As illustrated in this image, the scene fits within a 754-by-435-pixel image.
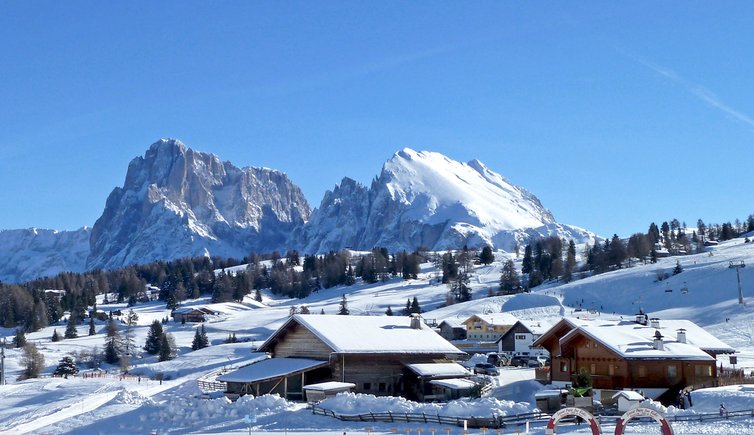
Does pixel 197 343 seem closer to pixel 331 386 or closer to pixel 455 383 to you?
pixel 455 383

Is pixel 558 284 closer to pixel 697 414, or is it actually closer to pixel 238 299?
pixel 238 299

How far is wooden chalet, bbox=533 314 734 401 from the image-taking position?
44.2 m

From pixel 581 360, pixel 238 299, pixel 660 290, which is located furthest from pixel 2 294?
pixel 581 360

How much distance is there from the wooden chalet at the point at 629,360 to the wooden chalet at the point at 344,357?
7.03 meters

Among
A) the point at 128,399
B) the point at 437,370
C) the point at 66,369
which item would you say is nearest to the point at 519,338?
the point at 437,370

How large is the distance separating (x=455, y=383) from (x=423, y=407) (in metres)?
10.6

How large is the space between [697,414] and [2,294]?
162099 millimetres

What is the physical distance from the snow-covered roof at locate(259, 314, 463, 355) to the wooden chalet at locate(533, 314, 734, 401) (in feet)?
21.8

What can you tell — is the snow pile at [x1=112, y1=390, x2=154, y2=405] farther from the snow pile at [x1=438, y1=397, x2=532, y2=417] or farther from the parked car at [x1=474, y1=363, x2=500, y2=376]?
the parked car at [x1=474, y1=363, x2=500, y2=376]

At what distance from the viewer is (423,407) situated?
121 feet

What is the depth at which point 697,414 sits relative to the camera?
33219 mm

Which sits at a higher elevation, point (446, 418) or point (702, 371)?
point (702, 371)

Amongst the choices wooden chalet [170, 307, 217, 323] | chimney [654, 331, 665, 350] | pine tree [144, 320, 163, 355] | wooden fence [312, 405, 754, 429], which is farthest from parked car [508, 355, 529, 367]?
wooden chalet [170, 307, 217, 323]

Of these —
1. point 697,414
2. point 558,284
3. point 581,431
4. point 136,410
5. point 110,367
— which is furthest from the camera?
point 558,284
